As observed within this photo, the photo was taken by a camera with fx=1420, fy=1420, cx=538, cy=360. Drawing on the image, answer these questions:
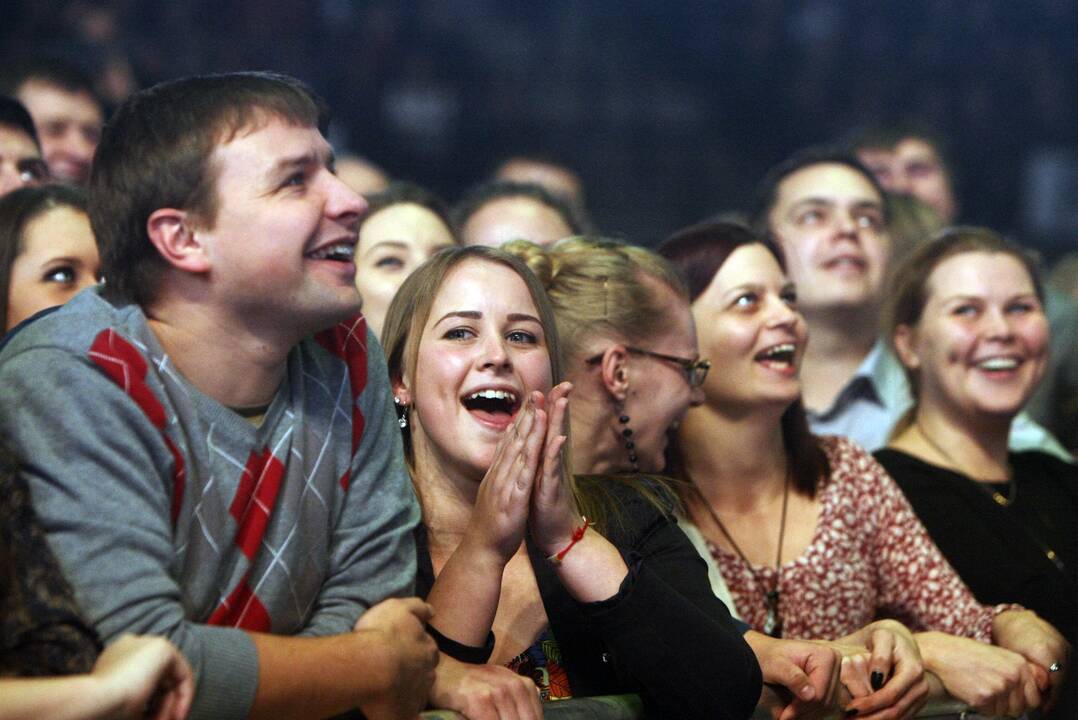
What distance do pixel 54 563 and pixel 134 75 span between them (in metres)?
4.28

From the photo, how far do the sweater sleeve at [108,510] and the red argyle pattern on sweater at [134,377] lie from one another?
0.05 feet

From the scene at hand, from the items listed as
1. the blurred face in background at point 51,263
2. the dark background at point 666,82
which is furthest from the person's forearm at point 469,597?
the dark background at point 666,82

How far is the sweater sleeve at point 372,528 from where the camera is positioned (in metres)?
1.88

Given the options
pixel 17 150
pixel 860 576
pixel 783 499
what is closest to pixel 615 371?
pixel 783 499

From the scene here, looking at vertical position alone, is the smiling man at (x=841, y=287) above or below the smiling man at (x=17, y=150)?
above

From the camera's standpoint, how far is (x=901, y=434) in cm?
356

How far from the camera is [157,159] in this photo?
1.79 m

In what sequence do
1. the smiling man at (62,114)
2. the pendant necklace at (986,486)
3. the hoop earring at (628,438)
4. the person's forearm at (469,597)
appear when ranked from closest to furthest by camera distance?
the person's forearm at (469,597)
the hoop earring at (628,438)
the pendant necklace at (986,486)
the smiling man at (62,114)

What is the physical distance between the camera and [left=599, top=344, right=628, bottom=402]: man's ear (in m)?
2.71

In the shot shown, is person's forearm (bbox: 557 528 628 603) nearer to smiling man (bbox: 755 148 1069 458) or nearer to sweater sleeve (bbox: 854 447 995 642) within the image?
sweater sleeve (bbox: 854 447 995 642)

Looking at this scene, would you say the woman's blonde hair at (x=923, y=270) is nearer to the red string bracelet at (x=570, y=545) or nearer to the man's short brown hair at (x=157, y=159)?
the red string bracelet at (x=570, y=545)

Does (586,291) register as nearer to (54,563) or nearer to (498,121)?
(54,563)

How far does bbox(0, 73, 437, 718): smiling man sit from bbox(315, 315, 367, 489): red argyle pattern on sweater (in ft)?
0.06

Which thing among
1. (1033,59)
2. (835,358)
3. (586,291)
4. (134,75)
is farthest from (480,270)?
(1033,59)
